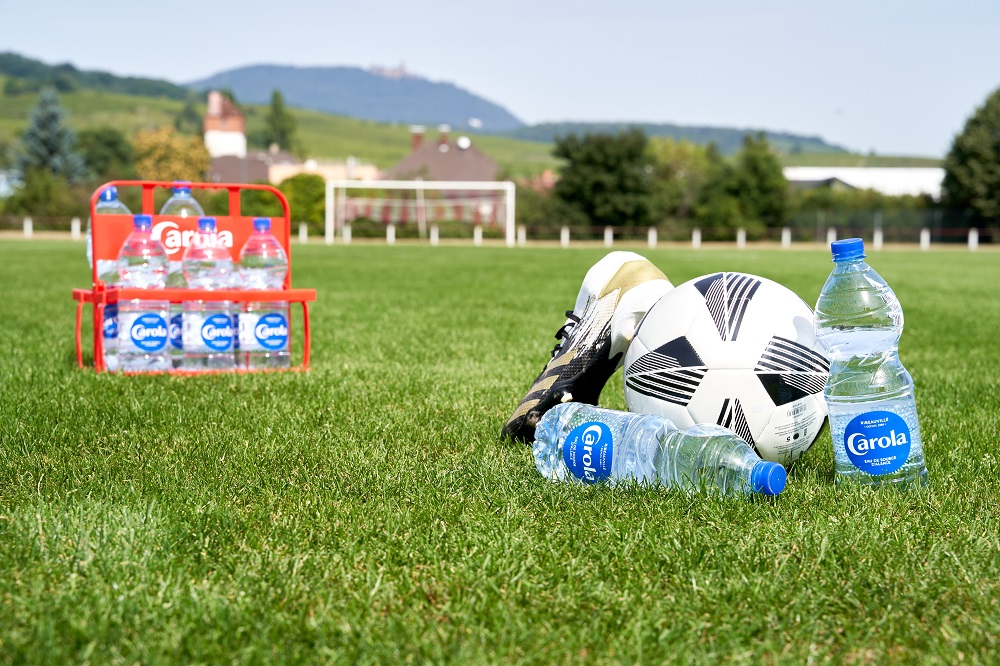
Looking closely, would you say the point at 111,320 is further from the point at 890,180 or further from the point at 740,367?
the point at 890,180

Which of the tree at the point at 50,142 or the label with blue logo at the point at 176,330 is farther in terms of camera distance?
the tree at the point at 50,142

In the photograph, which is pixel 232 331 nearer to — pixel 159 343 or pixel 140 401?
pixel 159 343

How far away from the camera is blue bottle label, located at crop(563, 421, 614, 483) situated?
3328 mm

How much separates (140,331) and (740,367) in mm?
3682

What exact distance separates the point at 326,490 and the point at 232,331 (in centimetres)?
282

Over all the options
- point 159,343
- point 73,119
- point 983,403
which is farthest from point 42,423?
point 73,119

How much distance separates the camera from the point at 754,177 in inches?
2009

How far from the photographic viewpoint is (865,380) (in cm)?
334

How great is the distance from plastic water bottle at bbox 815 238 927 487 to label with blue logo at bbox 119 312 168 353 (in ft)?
12.6

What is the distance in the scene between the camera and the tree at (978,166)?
51438mm

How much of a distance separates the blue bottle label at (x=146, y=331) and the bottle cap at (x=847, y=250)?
12.8ft

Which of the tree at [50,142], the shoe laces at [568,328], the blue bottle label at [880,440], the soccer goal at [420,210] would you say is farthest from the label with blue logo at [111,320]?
the tree at [50,142]

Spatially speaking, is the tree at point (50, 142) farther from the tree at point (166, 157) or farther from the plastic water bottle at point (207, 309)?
the plastic water bottle at point (207, 309)

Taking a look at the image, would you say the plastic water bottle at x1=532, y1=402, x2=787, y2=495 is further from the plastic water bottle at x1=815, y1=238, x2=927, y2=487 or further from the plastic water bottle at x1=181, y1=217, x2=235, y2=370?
the plastic water bottle at x1=181, y1=217, x2=235, y2=370
